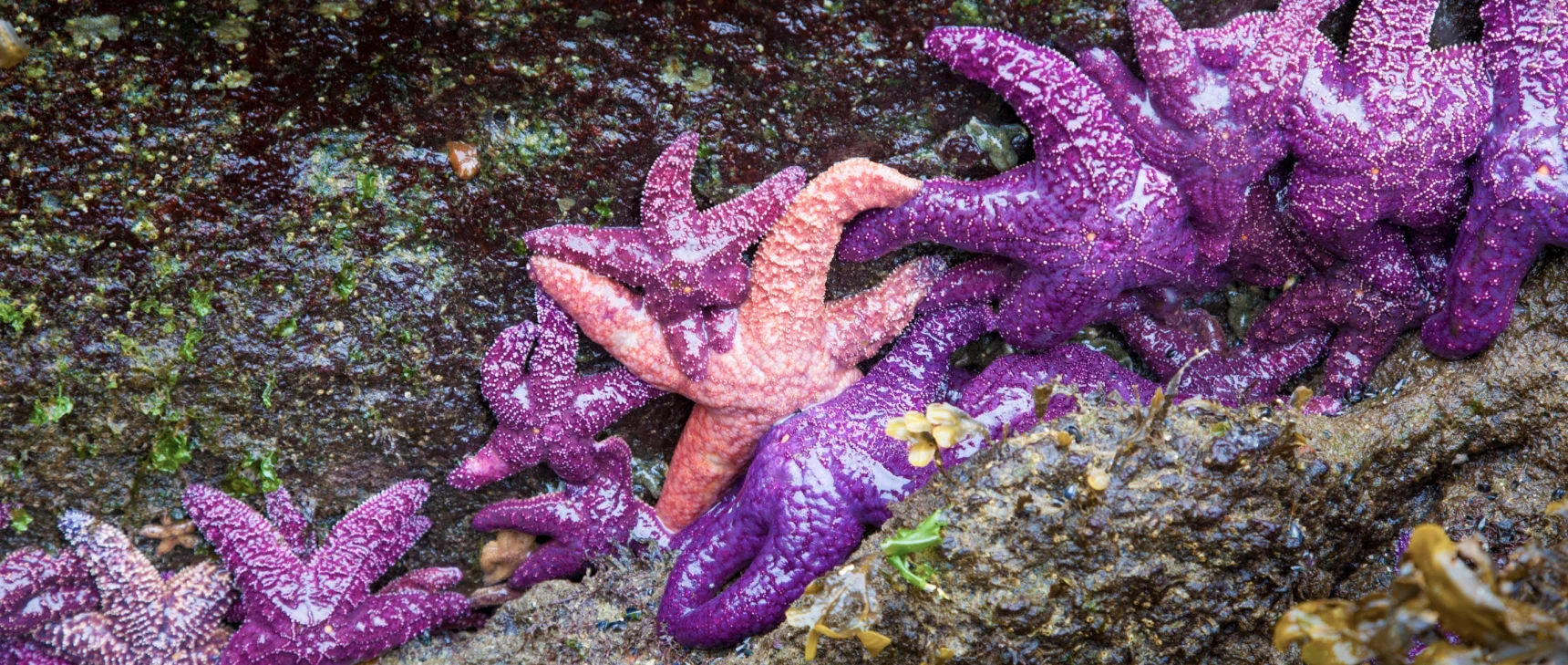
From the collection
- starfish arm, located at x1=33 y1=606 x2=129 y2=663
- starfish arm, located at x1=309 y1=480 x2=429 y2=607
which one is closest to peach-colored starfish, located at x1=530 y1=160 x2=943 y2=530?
starfish arm, located at x1=309 y1=480 x2=429 y2=607

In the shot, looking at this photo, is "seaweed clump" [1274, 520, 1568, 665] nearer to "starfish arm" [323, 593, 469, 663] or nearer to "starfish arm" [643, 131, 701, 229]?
"starfish arm" [643, 131, 701, 229]

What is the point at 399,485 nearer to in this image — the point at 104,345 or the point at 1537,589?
the point at 104,345

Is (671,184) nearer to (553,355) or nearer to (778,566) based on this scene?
(553,355)

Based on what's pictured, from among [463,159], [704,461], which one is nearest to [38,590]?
[463,159]

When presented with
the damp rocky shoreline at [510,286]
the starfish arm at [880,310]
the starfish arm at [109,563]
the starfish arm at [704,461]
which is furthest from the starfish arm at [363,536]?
the starfish arm at [880,310]

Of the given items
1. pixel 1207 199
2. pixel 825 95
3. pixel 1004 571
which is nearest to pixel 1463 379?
pixel 1207 199

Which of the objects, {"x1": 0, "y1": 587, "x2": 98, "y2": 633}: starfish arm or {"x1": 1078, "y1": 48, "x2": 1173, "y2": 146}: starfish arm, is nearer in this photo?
{"x1": 1078, "y1": 48, "x2": 1173, "y2": 146}: starfish arm

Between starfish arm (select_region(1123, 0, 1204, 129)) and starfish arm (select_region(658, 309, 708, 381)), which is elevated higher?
starfish arm (select_region(1123, 0, 1204, 129))
